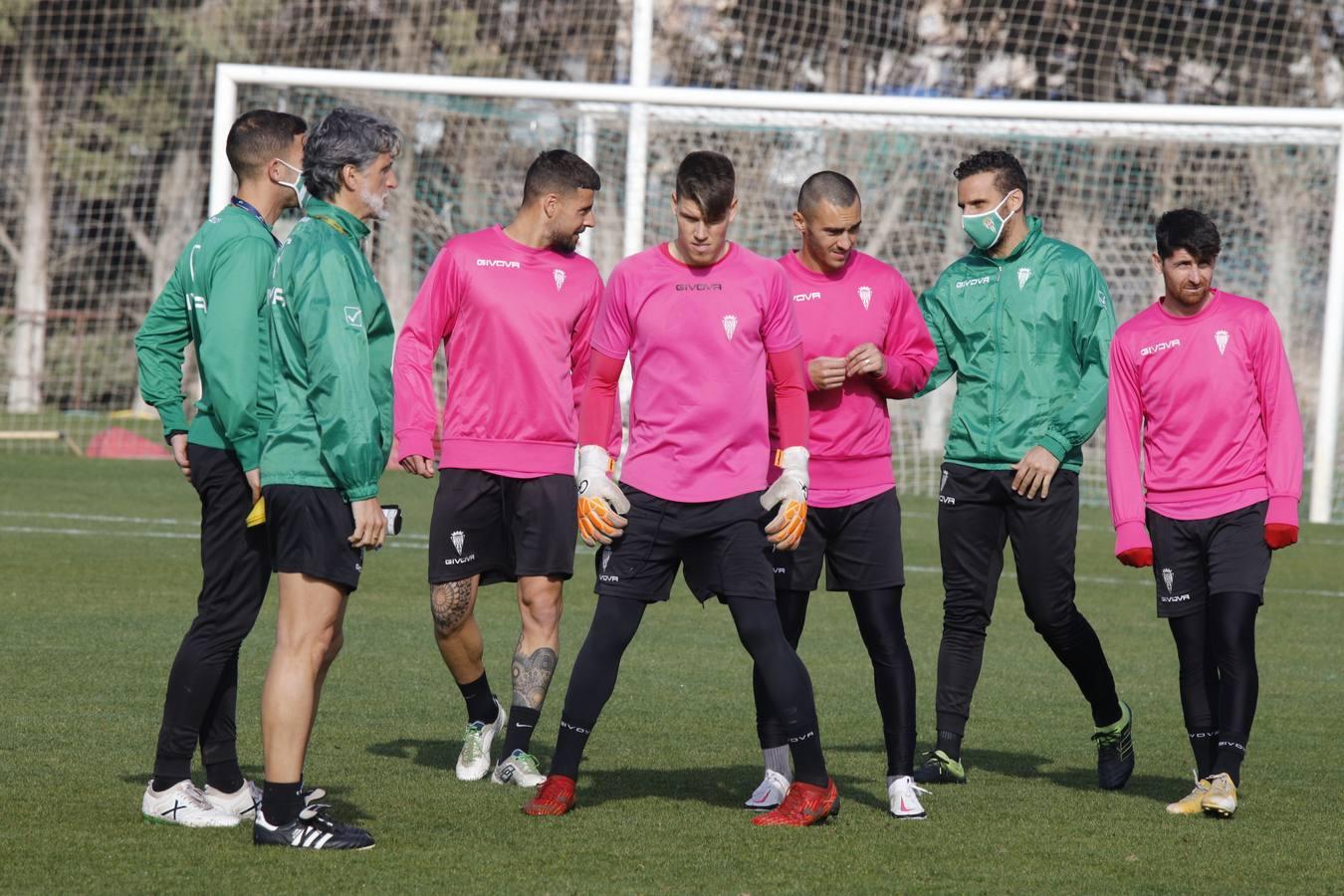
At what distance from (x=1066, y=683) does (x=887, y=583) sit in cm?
289

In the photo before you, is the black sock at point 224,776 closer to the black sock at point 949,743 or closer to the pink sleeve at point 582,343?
the pink sleeve at point 582,343

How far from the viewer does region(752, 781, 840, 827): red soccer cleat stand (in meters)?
5.74

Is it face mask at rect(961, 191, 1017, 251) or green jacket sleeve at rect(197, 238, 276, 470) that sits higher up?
face mask at rect(961, 191, 1017, 251)

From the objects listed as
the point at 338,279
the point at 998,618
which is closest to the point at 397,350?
the point at 338,279

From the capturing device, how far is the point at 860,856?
17.6ft

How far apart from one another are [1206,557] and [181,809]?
3512mm

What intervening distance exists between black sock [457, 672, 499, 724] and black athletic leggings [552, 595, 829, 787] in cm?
95

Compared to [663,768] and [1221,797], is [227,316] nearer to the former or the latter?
[663,768]

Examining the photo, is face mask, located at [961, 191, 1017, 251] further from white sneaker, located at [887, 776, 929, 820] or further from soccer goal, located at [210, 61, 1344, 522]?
soccer goal, located at [210, 61, 1344, 522]

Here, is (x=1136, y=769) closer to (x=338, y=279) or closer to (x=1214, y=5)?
(x=338, y=279)

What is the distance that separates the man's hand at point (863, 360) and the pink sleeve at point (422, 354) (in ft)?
5.05

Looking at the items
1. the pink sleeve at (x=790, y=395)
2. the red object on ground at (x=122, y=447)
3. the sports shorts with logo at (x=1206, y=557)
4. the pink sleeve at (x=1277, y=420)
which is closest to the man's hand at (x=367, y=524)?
the pink sleeve at (x=790, y=395)

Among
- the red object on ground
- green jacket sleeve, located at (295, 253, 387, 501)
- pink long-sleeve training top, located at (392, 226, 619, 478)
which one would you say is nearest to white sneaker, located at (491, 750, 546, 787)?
pink long-sleeve training top, located at (392, 226, 619, 478)

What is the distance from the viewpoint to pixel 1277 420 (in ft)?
20.4
